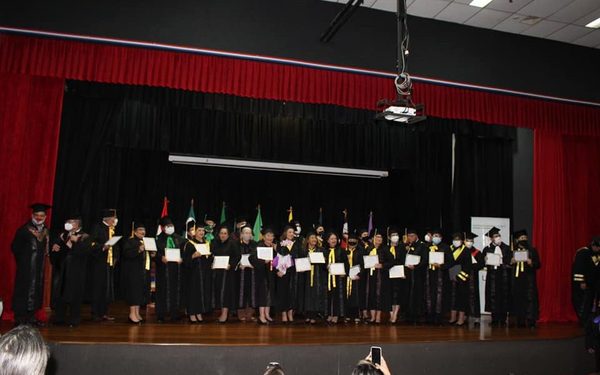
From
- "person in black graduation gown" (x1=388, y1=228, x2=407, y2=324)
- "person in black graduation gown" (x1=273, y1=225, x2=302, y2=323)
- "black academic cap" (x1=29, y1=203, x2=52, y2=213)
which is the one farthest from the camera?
"person in black graduation gown" (x1=388, y1=228, x2=407, y2=324)

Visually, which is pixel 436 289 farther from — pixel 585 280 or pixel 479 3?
pixel 479 3

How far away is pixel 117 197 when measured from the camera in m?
10.5

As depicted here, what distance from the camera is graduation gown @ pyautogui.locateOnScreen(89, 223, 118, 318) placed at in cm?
680

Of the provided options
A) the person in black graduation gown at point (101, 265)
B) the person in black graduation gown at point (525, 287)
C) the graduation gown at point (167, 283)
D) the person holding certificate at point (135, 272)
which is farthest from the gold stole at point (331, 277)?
the person in black graduation gown at point (101, 265)

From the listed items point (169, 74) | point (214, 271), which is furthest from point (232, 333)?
point (169, 74)

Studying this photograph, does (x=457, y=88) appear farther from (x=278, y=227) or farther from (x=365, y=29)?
(x=278, y=227)

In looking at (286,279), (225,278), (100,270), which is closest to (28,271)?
(100,270)

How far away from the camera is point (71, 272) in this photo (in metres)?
6.50

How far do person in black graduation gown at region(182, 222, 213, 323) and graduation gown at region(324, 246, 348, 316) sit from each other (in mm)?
1964

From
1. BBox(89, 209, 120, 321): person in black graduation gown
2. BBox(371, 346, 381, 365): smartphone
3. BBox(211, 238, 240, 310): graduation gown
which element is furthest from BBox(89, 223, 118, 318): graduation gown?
BBox(371, 346, 381, 365): smartphone

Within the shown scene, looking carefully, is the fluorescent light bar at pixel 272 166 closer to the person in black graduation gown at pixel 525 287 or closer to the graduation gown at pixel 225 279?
the graduation gown at pixel 225 279

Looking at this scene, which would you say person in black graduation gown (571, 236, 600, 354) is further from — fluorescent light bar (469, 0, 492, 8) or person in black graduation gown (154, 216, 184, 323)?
person in black graduation gown (154, 216, 184, 323)

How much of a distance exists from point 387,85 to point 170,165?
19.1 ft

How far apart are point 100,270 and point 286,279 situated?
112 inches
